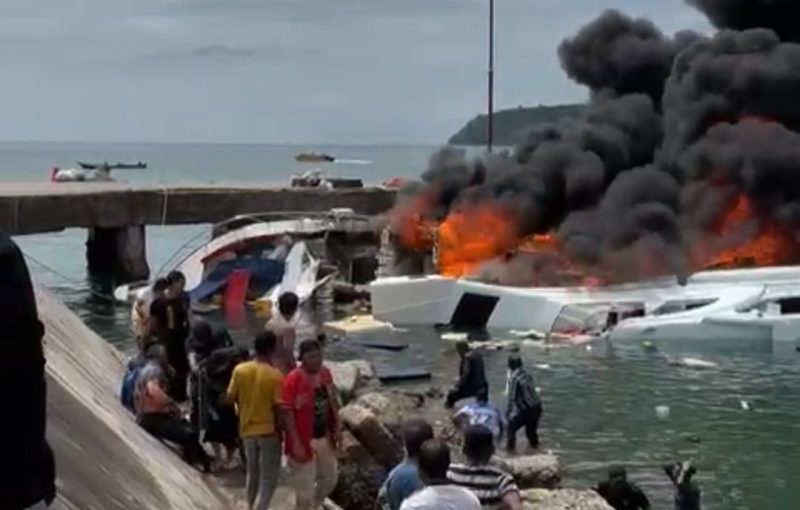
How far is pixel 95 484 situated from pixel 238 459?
4.82 metres

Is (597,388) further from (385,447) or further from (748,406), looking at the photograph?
(385,447)

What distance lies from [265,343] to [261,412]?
0.55m

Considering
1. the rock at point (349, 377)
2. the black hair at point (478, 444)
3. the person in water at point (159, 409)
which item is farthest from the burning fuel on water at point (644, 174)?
the black hair at point (478, 444)

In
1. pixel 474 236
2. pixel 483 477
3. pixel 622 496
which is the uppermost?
pixel 483 477

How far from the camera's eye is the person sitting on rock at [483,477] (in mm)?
6977

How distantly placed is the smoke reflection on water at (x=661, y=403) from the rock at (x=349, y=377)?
2658 mm

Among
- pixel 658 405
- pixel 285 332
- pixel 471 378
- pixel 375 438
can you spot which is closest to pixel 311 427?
pixel 285 332

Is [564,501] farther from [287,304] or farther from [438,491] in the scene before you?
[438,491]

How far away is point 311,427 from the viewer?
404 inches

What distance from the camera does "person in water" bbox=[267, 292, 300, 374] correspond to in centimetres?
1093

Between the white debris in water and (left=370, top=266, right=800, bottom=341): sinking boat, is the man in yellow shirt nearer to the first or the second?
the white debris in water

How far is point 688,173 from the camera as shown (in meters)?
44.4

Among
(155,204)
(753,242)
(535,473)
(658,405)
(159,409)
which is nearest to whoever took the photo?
(159,409)

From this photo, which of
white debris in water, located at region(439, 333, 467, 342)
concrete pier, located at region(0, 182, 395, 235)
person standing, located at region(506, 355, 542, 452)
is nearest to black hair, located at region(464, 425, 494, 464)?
person standing, located at region(506, 355, 542, 452)
